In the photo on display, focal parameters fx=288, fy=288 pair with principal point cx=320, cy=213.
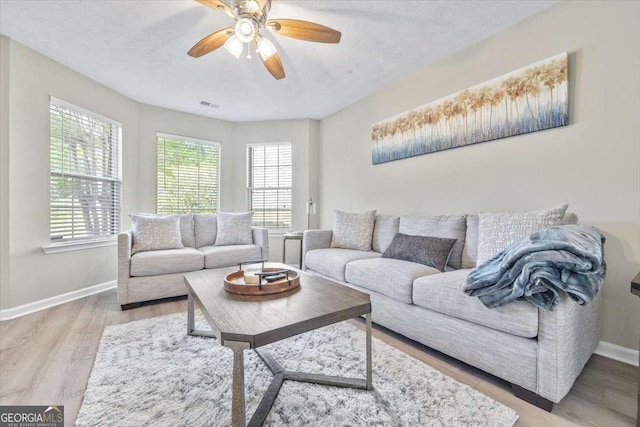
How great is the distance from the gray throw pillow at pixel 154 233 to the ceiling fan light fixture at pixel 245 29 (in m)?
2.35

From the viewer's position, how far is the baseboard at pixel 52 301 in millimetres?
2592

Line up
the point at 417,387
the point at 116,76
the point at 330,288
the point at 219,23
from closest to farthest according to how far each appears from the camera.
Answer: the point at 417,387 → the point at 330,288 → the point at 219,23 → the point at 116,76

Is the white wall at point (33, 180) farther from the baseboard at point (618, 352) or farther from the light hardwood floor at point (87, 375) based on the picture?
the baseboard at point (618, 352)

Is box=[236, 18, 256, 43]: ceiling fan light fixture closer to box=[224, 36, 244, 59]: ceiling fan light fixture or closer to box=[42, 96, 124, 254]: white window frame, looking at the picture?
box=[224, 36, 244, 59]: ceiling fan light fixture

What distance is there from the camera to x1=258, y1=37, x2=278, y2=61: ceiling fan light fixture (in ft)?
6.59

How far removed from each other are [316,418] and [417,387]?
1.90 ft

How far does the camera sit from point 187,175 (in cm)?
452

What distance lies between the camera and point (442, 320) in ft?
5.95

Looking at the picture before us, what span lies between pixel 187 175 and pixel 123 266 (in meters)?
2.06

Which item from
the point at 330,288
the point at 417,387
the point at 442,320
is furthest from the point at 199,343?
the point at 442,320

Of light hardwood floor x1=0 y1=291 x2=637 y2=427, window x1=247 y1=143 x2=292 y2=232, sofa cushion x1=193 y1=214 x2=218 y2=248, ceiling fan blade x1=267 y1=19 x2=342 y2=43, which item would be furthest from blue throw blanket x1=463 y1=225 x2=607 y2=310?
window x1=247 y1=143 x2=292 y2=232

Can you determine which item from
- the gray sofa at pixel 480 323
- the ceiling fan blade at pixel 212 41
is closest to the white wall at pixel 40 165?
the ceiling fan blade at pixel 212 41

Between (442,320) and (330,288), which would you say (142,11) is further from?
(442,320)

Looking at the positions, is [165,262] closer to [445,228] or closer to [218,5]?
Answer: [218,5]
